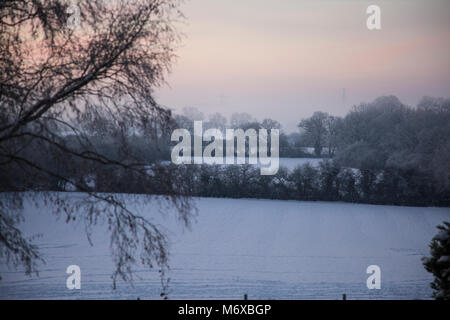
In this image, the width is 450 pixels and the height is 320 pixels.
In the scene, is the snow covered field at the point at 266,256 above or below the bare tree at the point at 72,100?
below

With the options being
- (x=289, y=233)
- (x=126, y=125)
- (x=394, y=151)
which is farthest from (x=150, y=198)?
(x=394, y=151)

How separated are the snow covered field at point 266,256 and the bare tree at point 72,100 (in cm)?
134

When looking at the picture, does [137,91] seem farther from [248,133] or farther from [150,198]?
[248,133]

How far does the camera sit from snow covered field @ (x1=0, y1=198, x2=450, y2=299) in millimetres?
9023

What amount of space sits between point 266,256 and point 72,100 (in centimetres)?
1081

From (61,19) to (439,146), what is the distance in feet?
90.9

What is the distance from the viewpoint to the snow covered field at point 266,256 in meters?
9.02
